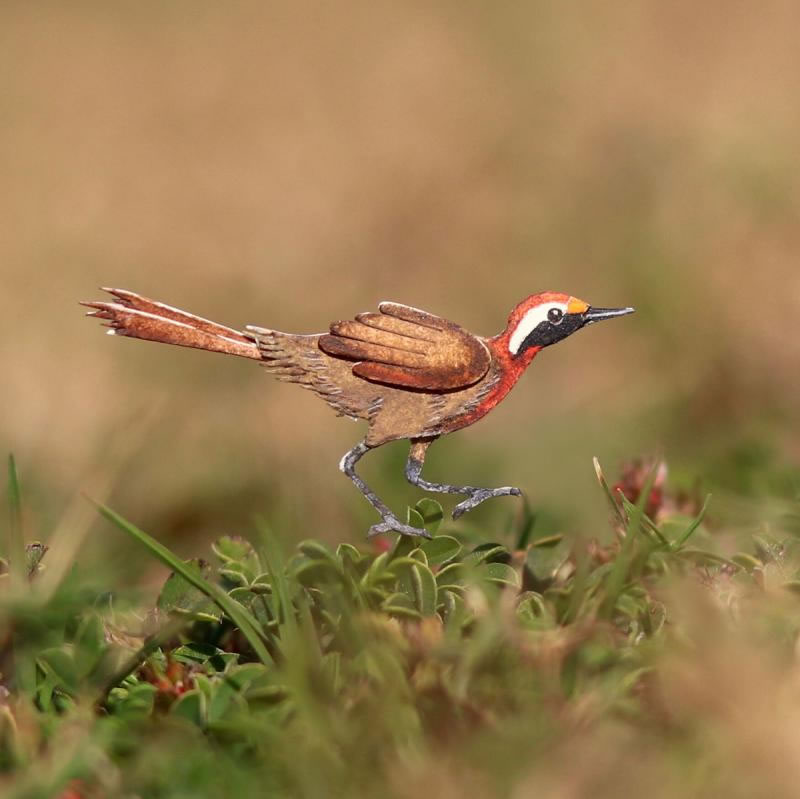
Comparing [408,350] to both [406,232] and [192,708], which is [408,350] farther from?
[406,232]

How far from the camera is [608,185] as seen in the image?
18.2 feet

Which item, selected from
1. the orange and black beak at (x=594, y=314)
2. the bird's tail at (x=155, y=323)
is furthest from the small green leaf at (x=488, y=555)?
the bird's tail at (x=155, y=323)

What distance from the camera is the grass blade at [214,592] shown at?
162cm

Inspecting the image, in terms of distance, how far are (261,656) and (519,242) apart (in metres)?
3.97

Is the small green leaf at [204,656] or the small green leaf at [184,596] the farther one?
the small green leaf at [184,596]

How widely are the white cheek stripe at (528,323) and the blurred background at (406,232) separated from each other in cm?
113

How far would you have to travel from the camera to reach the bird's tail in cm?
197

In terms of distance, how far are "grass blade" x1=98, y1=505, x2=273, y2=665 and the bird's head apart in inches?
26.6

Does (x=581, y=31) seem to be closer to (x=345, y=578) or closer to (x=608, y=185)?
(x=608, y=185)

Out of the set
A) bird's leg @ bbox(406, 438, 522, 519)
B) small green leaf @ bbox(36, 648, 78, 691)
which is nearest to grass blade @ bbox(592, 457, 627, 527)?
bird's leg @ bbox(406, 438, 522, 519)

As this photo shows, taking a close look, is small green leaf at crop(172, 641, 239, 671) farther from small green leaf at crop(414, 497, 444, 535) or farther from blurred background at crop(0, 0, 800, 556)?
blurred background at crop(0, 0, 800, 556)

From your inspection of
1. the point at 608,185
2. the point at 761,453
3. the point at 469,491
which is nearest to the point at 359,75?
the point at 608,185

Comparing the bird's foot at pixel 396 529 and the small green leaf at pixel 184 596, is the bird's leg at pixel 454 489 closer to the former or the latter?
the bird's foot at pixel 396 529

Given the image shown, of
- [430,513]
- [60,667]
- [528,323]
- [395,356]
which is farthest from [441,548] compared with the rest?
[60,667]
